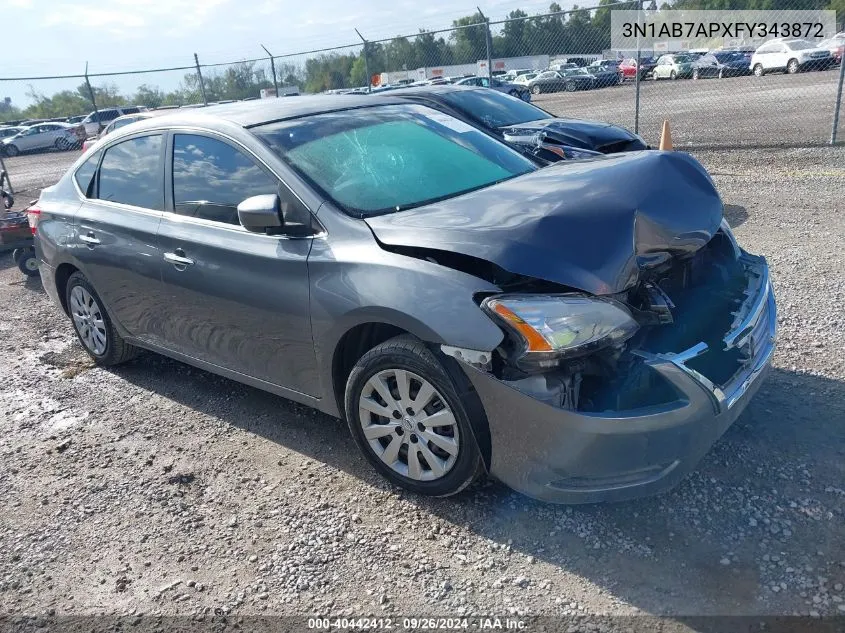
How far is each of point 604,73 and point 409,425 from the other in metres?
36.4

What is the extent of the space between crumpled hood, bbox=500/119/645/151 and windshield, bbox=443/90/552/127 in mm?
268

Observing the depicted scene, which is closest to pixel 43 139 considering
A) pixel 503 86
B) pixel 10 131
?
pixel 10 131

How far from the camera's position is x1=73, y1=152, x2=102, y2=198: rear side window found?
16.0ft

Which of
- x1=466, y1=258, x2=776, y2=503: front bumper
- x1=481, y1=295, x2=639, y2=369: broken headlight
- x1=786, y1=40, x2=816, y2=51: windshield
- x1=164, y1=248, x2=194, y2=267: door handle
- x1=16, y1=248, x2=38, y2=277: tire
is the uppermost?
x1=786, y1=40, x2=816, y2=51: windshield

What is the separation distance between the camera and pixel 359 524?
10.4 ft

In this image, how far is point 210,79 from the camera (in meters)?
18.9

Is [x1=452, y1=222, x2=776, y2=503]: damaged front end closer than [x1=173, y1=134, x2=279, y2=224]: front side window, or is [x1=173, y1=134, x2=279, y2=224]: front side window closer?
[x1=452, y1=222, x2=776, y2=503]: damaged front end

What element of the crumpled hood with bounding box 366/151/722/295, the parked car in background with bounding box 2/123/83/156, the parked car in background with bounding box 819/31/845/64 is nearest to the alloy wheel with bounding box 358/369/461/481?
the crumpled hood with bounding box 366/151/722/295

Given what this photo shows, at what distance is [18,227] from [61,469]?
5.87 m

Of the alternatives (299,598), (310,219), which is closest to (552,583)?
(299,598)

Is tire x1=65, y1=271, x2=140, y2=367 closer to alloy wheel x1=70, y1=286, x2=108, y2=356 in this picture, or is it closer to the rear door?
alloy wheel x1=70, y1=286, x2=108, y2=356

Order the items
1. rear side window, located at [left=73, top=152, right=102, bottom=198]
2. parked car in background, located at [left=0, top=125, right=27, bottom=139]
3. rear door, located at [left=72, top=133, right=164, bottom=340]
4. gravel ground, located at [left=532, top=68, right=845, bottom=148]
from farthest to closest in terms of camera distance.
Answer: parked car in background, located at [left=0, top=125, right=27, bottom=139] → gravel ground, located at [left=532, top=68, right=845, bottom=148] → rear side window, located at [left=73, top=152, right=102, bottom=198] → rear door, located at [left=72, top=133, right=164, bottom=340]

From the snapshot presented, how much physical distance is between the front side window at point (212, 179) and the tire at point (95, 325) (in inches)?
50.3

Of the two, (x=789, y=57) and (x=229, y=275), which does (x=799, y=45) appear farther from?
(x=229, y=275)
